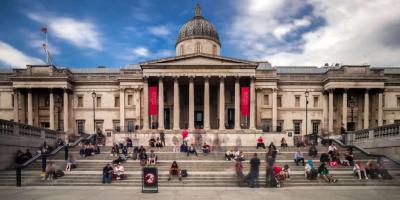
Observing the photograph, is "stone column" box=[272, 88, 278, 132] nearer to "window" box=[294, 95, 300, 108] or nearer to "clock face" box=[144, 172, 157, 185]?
"window" box=[294, 95, 300, 108]

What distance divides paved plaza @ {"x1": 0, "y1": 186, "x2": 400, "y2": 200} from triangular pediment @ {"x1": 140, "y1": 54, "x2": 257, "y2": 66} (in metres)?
22.9

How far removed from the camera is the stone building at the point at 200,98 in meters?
39.7

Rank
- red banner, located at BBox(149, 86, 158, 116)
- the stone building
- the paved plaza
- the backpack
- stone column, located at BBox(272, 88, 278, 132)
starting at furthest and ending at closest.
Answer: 1. stone column, located at BBox(272, 88, 278, 132)
2. the stone building
3. red banner, located at BBox(149, 86, 158, 116)
4. the backpack
5. the paved plaza

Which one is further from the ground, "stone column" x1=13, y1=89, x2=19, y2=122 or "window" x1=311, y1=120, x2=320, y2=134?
"stone column" x1=13, y1=89, x2=19, y2=122

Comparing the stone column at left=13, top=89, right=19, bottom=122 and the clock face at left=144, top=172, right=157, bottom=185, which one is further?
the stone column at left=13, top=89, right=19, bottom=122

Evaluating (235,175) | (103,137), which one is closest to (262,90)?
(103,137)

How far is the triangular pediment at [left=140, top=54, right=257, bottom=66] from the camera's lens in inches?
1411

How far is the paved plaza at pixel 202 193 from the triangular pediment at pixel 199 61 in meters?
22.9

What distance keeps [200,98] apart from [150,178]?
27389 millimetres

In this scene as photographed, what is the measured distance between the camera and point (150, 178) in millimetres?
13867

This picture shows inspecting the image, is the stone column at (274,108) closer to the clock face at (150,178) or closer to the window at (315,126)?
the window at (315,126)

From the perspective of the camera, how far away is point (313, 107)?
139ft

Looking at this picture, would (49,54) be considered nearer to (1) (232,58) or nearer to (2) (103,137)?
(2) (103,137)

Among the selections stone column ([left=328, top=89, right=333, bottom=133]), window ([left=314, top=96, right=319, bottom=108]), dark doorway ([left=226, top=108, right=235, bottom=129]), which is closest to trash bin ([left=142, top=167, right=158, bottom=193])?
dark doorway ([left=226, top=108, right=235, bottom=129])
